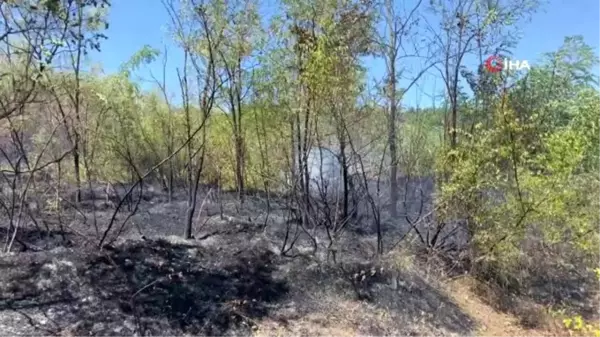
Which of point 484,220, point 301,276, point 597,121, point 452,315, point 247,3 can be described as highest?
point 247,3

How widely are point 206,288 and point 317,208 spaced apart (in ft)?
9.41

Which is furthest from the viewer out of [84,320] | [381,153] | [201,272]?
[381,153]

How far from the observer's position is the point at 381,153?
8.09 m

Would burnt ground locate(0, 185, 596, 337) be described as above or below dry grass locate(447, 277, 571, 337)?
above

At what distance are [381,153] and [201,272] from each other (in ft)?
12.2

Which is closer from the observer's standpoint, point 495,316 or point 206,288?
point 206,288

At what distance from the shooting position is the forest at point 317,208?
5078 mm

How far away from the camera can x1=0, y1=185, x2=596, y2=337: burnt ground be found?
471 centimetres

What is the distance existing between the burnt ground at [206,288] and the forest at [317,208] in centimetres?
2

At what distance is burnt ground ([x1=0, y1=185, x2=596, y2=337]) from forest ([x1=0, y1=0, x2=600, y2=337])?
24 mm

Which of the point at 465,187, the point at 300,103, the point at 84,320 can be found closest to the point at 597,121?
the point at 465,187

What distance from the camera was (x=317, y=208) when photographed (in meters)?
7.95

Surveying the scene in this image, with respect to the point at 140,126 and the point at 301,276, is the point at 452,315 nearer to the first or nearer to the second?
the point at 301,276

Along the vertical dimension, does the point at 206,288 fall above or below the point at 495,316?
above
